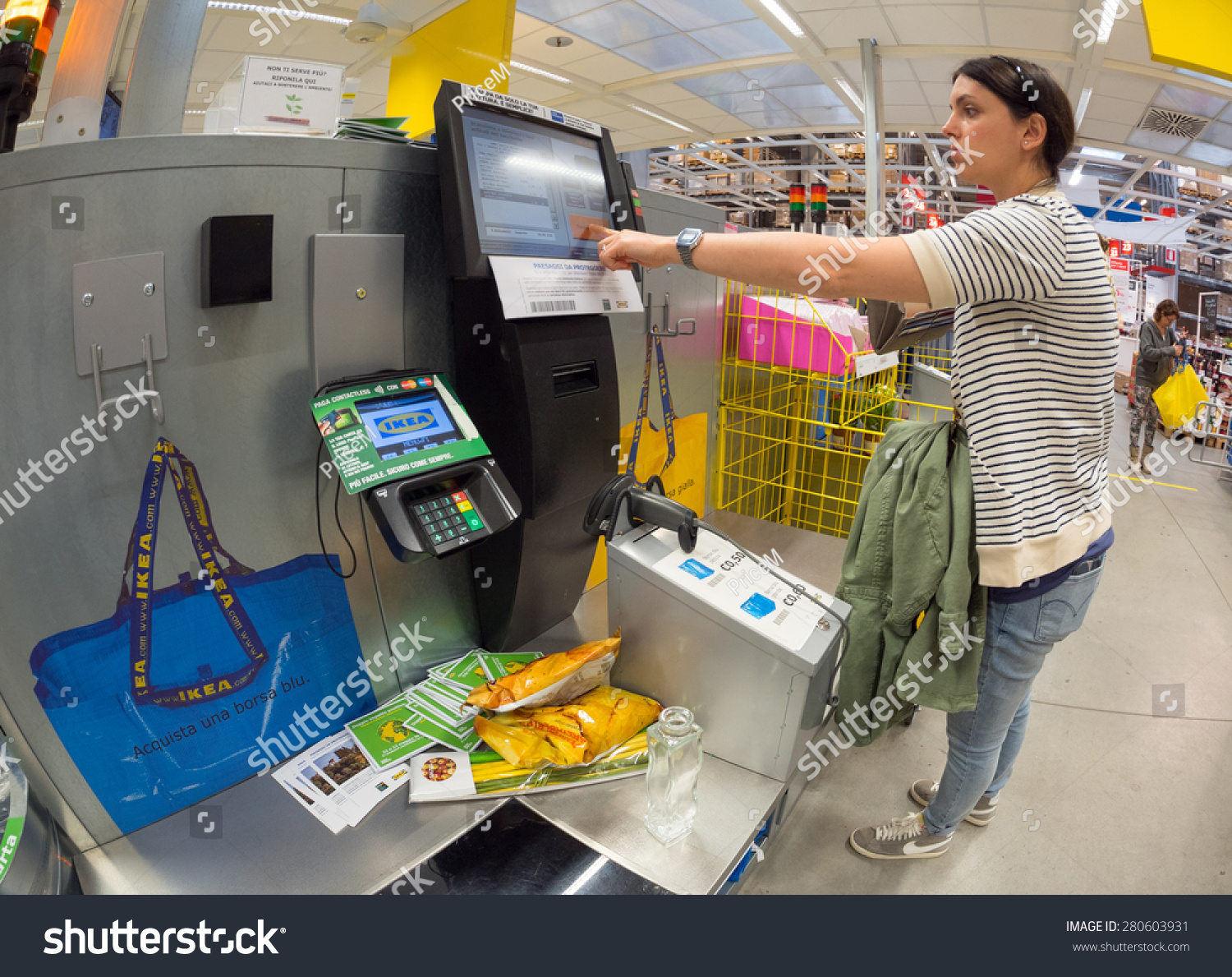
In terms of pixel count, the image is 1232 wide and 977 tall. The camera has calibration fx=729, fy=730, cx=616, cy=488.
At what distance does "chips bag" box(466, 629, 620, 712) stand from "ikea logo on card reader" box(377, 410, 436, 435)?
1.99 feet

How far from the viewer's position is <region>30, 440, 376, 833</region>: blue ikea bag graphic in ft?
4.41

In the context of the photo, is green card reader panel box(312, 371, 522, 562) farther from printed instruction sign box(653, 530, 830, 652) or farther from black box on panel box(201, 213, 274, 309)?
printed instruction sign box(653, 530, 830, 652)

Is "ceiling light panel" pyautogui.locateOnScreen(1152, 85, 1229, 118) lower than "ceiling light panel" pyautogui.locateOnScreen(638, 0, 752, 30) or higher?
lower

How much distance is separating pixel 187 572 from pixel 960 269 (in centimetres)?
150

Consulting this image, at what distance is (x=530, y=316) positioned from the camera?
158 cm

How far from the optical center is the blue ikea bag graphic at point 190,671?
1344 mm

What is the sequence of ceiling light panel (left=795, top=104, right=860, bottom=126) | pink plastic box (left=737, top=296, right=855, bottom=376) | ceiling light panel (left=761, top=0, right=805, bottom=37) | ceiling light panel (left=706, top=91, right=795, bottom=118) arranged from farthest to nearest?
ceiling light panel (left=795, top=104, right=860, bottom=126) → ceiling light panel (left=706, top=91, right=795, bottom=118) → ceiling light panel (left=761, top=0, right=805, bottom=37) → pink plastic box (left=737, top=296, right=855, bottom=376)

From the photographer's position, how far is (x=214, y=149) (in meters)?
1.33

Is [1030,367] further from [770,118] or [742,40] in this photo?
[770,118]

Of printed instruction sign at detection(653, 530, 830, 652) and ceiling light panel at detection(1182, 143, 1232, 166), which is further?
ceiling light panel at detection(1182, 143, 1232, 166)

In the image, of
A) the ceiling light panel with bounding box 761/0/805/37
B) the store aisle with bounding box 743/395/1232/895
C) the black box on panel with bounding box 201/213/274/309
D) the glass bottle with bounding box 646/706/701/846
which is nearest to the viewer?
the black box on panel with bounding box 201/213/274/309

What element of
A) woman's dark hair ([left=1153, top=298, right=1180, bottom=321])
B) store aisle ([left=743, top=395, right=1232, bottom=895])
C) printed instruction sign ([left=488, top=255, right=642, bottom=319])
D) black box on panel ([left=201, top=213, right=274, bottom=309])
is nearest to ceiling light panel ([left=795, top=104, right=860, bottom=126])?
woman's dark hair ([left=1153, top=298, right=1180, bottom=321])
